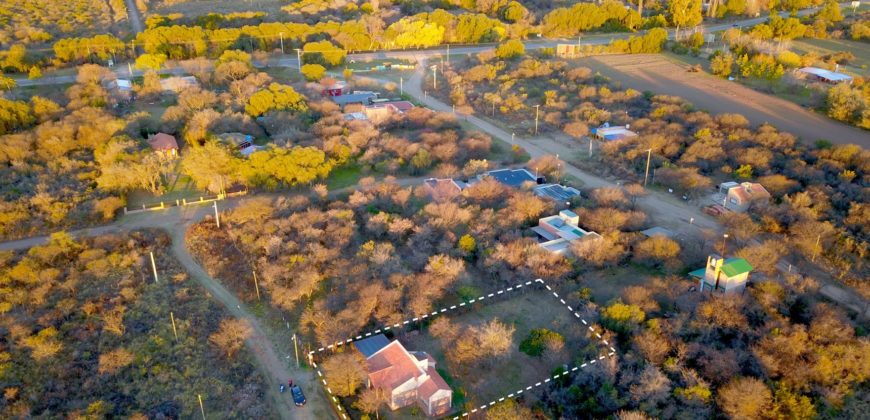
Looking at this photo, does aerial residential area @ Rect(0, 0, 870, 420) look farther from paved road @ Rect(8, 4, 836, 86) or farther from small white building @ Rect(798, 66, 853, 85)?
paved road @ Rect(8, 4, 836, 86)

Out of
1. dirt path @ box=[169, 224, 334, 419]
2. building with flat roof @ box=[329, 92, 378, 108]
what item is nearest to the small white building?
building with flat roof @ box=[329, 92, 378, 108]

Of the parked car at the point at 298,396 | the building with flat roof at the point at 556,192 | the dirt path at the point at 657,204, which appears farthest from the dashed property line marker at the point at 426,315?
the dirt path at the point at 657,204

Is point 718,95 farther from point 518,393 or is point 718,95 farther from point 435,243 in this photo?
point 518,393

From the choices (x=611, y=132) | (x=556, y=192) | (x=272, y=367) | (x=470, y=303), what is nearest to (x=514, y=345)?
(x=470, y=303)

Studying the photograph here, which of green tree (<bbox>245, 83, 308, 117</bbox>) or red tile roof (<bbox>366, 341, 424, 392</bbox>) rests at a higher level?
green tree (<bbox>245, 83, 308, 117</bbox>)

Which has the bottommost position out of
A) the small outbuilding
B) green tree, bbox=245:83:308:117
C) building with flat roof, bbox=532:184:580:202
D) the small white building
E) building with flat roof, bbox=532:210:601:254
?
building with flat roof, bbox=532:210:601:254

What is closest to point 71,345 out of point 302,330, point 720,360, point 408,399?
point 302,330

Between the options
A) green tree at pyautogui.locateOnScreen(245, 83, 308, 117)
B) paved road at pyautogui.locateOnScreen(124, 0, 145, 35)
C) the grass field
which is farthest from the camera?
paved road at pyautogui.locateOnScreen(124, 0, 145, 35)
